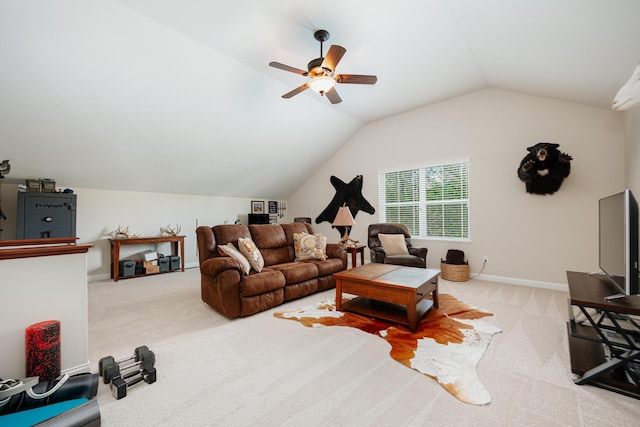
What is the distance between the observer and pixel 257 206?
22.9 feet

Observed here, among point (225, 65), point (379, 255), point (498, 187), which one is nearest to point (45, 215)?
point (225, 65)

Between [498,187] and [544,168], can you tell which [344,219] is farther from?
[544,168]

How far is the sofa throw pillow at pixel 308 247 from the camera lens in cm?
383

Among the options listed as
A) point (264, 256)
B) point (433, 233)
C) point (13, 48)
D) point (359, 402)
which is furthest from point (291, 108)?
point (359, 402)

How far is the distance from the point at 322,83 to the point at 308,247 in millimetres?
2199

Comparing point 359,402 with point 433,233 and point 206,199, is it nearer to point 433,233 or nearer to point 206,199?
point 433,233

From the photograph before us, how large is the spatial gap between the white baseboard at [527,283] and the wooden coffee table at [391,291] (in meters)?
1.89

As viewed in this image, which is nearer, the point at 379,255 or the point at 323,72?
the point at 323,72

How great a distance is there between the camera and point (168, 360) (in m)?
1.97

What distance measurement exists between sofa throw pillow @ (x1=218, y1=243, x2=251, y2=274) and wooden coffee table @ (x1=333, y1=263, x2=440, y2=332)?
1.03m

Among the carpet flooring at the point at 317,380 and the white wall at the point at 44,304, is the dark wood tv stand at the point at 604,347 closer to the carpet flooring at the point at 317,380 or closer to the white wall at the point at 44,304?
the carpet flooring at the point at 317,380

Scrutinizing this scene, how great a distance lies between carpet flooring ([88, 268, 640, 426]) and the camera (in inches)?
55.2

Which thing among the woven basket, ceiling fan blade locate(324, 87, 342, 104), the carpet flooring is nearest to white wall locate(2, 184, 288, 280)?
the carpet flooring

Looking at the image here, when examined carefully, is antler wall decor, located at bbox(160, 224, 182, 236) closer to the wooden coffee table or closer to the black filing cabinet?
the black filing cabinet
